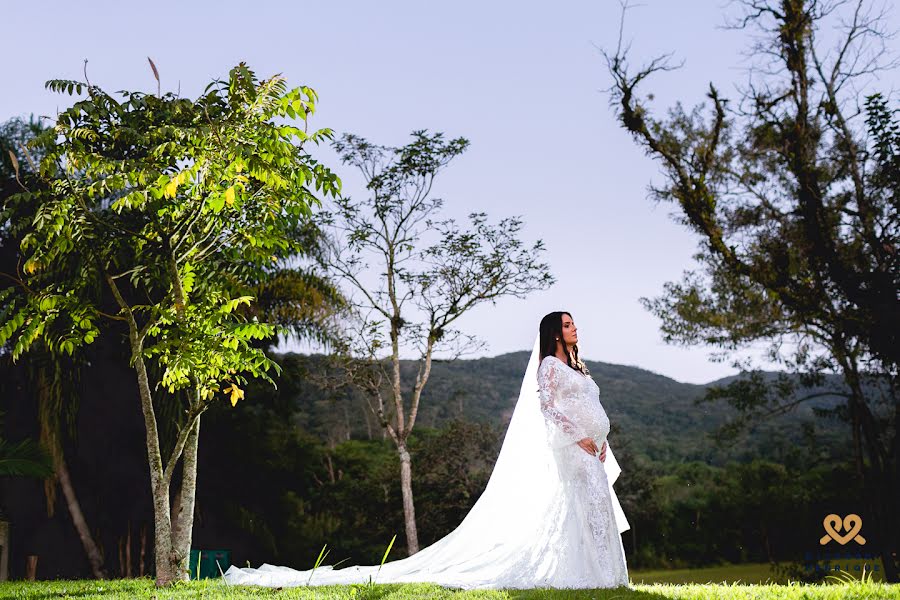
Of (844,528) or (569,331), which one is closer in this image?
(569,331)

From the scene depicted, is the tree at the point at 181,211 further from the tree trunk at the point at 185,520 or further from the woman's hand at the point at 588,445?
the woman's hand at the point at 588,445

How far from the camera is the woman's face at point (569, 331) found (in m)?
6.30

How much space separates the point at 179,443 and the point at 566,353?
3916 millimetres

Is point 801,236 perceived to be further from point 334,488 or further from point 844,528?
point 334,488

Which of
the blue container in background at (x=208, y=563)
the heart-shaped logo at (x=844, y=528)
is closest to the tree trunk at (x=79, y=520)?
the blue container in background at (x=208, y=563)

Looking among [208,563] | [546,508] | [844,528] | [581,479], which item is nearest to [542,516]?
[546,508]

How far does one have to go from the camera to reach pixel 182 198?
7.79m

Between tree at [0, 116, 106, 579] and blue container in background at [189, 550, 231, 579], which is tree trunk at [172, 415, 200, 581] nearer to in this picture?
blue container in background at [189, 550, 231, 579]

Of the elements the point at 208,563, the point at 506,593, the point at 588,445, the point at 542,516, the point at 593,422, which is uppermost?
the point at 593,422

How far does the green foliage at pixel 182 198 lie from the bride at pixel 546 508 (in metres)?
2.26

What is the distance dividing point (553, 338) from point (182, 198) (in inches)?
159

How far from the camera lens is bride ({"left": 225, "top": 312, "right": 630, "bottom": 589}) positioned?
5.93m

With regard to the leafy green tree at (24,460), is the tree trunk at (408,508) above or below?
below

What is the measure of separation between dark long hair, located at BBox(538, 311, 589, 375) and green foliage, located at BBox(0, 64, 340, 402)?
229cm
